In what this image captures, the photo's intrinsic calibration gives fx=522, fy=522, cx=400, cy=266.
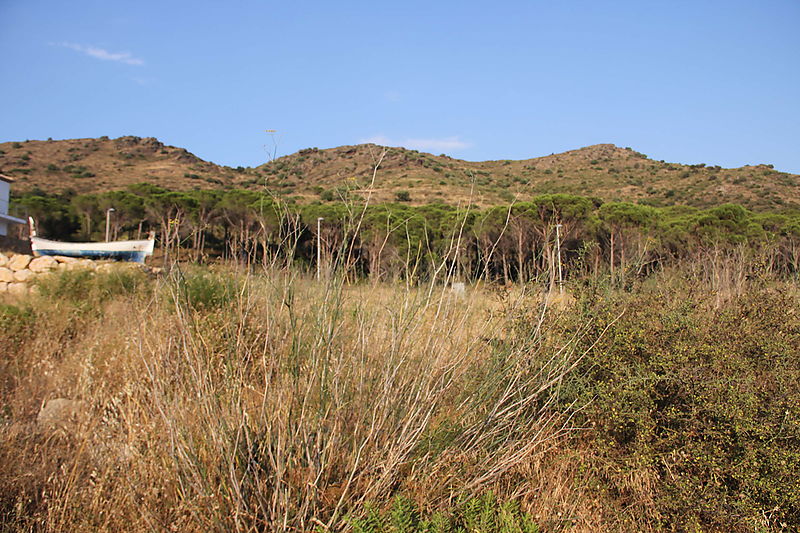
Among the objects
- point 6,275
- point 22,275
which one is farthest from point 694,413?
point 6,275

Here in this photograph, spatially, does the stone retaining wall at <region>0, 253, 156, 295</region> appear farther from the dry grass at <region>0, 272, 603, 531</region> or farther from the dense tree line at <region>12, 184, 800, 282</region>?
the dry grass at <region>0, 272, 603, 531</region>

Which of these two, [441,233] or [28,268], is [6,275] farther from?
[441,233]

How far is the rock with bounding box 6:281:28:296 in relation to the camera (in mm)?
9036

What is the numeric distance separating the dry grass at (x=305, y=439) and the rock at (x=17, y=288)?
6771 mm

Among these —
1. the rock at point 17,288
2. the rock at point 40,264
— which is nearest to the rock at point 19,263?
the rock at point 40,264

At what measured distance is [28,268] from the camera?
11.1 metres

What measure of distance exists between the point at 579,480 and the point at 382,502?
1.45m

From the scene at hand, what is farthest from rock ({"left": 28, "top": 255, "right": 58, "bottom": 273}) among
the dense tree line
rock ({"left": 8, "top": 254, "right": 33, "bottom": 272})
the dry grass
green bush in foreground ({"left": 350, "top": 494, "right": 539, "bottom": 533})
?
green bush in foreground ({"left": 350, "top": 494, "right": 539, "bottom": 533})

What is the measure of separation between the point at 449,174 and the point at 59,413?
4380 centimetres

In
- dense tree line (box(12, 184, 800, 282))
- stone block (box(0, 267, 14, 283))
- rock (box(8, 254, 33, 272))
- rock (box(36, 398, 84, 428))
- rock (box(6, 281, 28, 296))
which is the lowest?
rock (box(36, 398, 84, 428))

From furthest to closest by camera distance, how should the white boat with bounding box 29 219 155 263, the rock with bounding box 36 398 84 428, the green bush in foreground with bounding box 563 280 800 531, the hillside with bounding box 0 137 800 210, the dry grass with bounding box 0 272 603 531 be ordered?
the hillside with bounding box 0 137 800 210
the white boat with bounding box 29 219 155 263
the rock with bounding box 36 398 84 428
the green bush in foreground with bounding box 563 280 800 531
the dry grass with bounding box 0 272 603 531

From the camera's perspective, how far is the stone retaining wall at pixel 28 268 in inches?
363

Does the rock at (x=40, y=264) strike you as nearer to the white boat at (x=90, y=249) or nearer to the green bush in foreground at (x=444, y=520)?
the white boat at (x=90, y=249)

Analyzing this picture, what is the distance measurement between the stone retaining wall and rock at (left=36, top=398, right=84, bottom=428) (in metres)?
5.42
